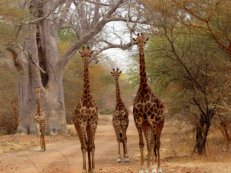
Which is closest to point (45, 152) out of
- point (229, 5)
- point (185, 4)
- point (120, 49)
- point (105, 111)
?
point (185, 4)

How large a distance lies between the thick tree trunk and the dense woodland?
0.05 meters

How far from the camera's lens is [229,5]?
8.89 metres

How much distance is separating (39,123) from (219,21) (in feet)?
22.8

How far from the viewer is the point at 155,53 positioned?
11039mm

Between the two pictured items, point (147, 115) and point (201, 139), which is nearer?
point (147, 115)

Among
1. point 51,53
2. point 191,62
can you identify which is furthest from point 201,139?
point 51,53

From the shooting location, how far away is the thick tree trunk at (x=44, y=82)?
1911 cm

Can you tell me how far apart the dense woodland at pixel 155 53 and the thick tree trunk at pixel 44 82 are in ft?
0.17

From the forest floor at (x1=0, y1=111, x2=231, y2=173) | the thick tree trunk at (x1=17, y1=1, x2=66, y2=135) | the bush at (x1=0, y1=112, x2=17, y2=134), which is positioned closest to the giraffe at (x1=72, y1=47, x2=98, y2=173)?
the forest floor at (x1=0, y1=111, x2=231, y2=173)

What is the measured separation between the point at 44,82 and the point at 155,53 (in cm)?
1064

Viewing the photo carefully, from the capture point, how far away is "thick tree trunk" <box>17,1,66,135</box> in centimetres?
1911

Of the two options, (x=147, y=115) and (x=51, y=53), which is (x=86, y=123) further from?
(x=51, y=53)

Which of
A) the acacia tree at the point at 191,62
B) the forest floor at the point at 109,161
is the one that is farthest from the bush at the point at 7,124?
the acacia tree at the point at 191,62

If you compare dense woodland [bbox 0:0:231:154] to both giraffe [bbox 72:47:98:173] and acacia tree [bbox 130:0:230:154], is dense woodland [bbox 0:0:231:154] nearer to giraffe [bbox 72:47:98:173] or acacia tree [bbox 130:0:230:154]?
acacia tree [bbox 130:0:230:154]
